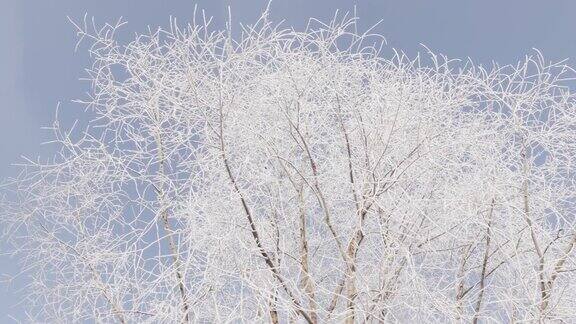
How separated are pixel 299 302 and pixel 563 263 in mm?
2555

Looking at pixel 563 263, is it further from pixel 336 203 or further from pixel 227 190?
pixel 227 190

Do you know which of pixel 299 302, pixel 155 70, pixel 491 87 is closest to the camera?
pixel 299 302

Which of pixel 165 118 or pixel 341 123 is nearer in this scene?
pixel 341 123

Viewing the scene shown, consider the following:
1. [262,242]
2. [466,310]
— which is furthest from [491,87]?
[262,242]

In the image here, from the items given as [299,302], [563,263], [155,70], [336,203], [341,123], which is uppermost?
[155,70]

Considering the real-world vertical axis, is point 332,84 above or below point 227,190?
above

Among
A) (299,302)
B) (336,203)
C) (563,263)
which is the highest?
(336,203)

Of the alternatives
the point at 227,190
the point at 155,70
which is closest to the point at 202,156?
the point at 227,190

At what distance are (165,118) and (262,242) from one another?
1.63 m

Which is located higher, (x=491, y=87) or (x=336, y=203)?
(x=491, y=87)

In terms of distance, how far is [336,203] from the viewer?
7.01 metres

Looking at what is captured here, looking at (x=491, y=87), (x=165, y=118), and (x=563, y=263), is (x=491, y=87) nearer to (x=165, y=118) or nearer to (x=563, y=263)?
(x=563, y=263)

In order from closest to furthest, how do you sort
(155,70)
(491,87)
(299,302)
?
1. (299,302)
2. (155,70)
3. (491,87)

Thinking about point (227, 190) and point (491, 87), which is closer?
Result: point (227, 190)
